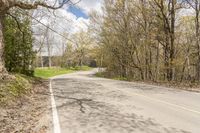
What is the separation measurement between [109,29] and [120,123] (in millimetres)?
34952

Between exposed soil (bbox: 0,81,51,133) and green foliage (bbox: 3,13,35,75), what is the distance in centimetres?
1469

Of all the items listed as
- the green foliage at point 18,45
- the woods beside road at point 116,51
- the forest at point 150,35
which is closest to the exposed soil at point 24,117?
the woods beside road at point 116,51

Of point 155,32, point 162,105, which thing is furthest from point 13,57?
point 162,105

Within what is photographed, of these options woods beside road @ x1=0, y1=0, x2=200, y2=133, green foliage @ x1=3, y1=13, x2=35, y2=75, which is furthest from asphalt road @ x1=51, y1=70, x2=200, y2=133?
green foliage @ x1=3, y1=13, x2=35, y2=75

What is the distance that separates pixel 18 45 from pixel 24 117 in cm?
2034

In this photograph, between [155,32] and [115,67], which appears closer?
[155,32]

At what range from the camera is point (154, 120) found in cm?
852

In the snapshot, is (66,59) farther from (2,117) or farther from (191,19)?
(2,117)

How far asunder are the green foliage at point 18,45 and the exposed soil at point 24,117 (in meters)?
14.7

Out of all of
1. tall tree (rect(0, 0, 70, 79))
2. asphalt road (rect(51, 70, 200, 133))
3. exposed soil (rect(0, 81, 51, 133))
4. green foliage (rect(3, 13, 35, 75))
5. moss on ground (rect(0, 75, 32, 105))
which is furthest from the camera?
green foliage (rect(3, 13, 35, 75))

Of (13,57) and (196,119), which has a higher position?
(13,57)

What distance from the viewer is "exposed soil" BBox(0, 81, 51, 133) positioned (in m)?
8.13

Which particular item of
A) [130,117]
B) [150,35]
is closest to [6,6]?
[130,117]

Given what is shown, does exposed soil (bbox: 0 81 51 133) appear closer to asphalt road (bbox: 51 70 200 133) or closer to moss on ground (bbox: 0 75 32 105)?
moss on ground (bbox: 0 75 32 105)
